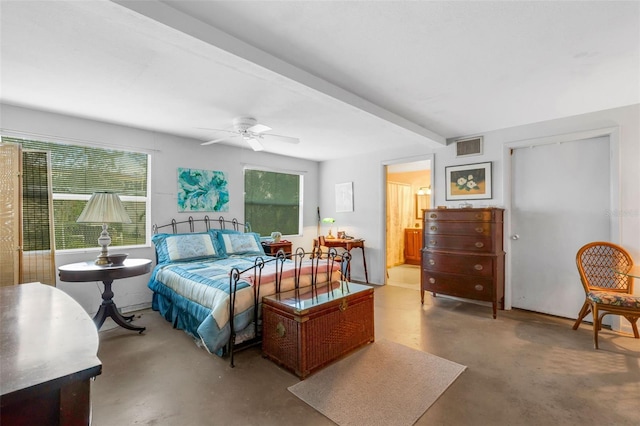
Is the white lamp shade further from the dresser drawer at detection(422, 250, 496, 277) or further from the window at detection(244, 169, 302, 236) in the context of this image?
the dresser drawer at detection(422, 250, 496, 277)

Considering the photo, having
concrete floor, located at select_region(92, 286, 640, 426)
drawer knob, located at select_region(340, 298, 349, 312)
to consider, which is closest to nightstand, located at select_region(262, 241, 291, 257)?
concrete floor, located at select_region(92, 286, 640, 426)

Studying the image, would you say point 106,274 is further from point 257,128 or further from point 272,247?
point 272,247

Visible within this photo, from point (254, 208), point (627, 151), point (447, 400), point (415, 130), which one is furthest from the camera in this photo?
point (254, 208)

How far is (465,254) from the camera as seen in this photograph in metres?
3.78

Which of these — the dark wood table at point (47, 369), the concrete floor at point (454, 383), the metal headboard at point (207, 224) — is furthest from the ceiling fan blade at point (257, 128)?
the dark wood table at point (47, 369)

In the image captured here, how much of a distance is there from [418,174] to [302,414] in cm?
677

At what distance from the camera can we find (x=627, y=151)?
321cm

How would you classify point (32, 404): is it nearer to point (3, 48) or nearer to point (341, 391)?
point (341, 391)

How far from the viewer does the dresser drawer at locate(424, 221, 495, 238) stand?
3.72 meters

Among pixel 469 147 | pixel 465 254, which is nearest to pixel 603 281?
pixel 465 254

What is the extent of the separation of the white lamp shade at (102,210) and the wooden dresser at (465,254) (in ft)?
12.4

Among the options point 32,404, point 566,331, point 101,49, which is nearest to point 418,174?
point 566,331

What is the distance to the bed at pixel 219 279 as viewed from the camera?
8.38ft

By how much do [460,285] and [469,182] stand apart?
4.96ft
